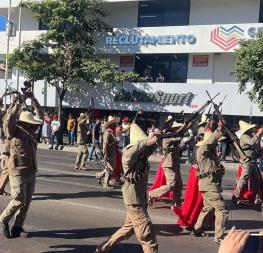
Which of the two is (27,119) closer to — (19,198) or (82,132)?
(19,198)

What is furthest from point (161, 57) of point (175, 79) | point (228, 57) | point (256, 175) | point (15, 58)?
point (256, 175)

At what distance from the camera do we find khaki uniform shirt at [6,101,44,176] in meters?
7.32

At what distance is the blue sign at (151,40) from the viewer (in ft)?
88.0

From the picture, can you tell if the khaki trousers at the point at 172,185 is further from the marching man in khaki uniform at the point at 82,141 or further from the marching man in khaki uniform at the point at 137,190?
the marching man in khaki uniform at the point at 82,141

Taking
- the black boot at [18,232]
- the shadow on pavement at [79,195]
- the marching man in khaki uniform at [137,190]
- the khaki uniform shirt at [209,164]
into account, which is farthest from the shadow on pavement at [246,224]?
the black boot at [18,232]

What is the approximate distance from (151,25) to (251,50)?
32.9ft

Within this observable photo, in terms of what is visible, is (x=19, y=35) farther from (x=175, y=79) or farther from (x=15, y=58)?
(x=175, y=79)

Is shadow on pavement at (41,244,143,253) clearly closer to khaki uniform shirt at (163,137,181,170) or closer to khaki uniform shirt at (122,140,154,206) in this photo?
khaki uniform shirt at (122,140,154,206)

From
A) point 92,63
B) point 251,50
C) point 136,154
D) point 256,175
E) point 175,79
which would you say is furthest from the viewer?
point 175,79

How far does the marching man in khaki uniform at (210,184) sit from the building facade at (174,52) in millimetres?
16920

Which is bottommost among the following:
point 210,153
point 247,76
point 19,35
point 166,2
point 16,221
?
point 16,221

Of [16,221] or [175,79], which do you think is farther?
[175,79]

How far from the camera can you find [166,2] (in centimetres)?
2833

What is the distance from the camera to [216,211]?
754cm
